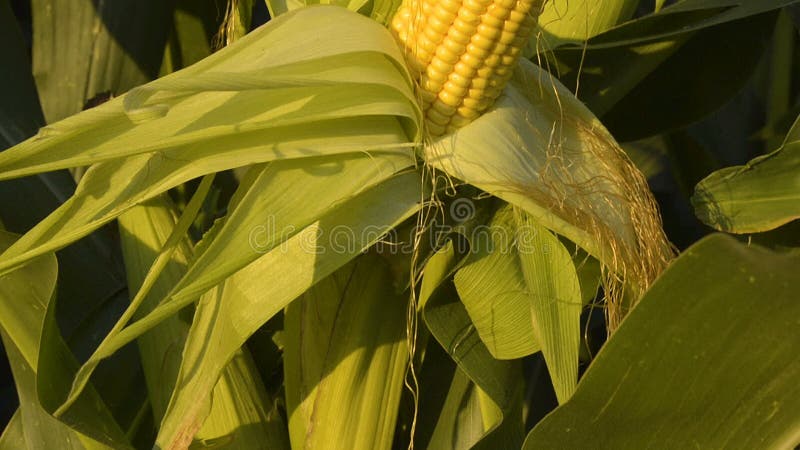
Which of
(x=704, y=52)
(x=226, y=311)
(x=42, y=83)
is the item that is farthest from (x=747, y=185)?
(x=42, y=83)

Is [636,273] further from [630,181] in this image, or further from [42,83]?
[42,83]

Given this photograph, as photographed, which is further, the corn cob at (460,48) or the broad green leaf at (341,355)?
the broad green leaf at (341,355)

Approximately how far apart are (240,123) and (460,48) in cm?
18

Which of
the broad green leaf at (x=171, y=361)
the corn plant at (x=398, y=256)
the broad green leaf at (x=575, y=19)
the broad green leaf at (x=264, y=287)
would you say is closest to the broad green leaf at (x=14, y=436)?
the corn plant at (x=398, y=256)

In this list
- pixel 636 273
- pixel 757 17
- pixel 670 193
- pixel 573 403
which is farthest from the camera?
pixel 670 193

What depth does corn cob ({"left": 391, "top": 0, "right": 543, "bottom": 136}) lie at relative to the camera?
605 mm

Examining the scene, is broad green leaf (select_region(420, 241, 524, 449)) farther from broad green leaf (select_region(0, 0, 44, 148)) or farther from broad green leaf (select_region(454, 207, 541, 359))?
broad green leaf (select_region(0, 0, 44, 148))

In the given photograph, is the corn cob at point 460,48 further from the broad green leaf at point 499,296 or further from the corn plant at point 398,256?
the broad green leaf at point 499,296

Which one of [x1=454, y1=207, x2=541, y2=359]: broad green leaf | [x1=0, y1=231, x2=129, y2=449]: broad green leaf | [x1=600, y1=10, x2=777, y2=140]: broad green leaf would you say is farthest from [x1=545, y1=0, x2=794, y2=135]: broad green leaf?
[x1=0, y1=231, x2=129, y2=449]: broad green leaf

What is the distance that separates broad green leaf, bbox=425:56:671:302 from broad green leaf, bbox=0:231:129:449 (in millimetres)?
309

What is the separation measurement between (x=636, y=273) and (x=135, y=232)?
1.43 feet

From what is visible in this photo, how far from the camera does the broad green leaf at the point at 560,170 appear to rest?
2.05ft

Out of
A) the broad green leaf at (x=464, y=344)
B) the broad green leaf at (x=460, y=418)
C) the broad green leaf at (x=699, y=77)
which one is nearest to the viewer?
the broad green leaf at (x=464, y=344)

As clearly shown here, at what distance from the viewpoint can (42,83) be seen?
1028 mm
